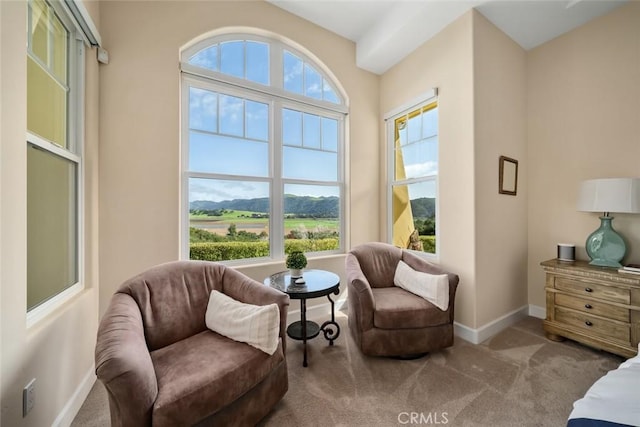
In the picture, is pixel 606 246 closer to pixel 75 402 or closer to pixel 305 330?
pixel 305 330

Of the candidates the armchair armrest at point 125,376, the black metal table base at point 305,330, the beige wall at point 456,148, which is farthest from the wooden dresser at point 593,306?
the armchair armrest at point 125,376

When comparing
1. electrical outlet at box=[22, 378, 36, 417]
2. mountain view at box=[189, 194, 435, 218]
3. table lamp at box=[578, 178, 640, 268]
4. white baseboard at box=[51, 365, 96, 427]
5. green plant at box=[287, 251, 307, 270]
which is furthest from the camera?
mountain view at box=[189, 194, 435, 218]

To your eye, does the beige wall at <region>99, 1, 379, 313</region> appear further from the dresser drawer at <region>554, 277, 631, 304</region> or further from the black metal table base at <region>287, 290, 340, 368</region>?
the dresser drawer at <region>554, 277, 631, 304</region>

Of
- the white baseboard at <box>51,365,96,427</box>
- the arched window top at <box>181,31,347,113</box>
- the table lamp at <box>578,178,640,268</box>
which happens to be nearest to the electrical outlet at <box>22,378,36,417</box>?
the white baseboard at <box>51,365,96,427</box>

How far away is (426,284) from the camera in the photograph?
2145 millimetres

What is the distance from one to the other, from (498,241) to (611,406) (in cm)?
195

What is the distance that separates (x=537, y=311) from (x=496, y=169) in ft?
5.43

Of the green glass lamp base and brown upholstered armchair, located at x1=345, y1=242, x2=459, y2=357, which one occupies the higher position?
the green glass lamp base

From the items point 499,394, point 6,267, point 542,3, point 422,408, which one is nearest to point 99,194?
point 6,267

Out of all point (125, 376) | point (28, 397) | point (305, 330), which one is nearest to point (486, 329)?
point (305, 330)

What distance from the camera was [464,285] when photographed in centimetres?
240

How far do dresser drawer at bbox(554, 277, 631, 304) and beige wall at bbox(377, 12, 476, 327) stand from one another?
72 centimetres

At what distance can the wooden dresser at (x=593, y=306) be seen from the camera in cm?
190

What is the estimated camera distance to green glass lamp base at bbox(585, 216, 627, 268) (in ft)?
7.05
